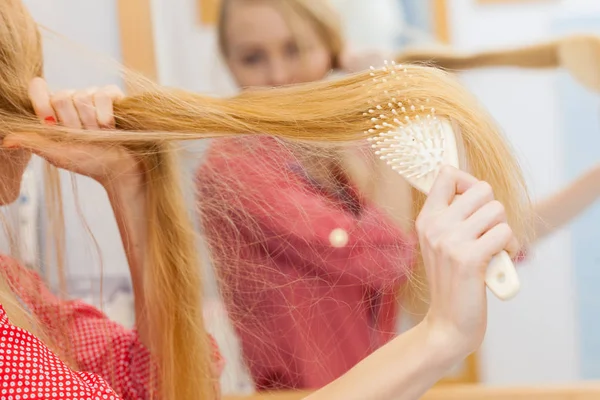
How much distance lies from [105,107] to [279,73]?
0.51 m

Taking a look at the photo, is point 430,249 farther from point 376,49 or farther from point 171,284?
point 376,49

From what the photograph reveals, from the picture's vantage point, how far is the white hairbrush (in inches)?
16.2

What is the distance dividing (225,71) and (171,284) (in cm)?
54

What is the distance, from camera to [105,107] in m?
0.48

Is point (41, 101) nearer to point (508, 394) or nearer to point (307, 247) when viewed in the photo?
point (307, 247)

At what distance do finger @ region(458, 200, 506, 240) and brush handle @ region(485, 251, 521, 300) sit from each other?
16mm

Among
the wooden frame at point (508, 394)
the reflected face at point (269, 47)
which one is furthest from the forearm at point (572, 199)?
the reflected face at point (269, 47)

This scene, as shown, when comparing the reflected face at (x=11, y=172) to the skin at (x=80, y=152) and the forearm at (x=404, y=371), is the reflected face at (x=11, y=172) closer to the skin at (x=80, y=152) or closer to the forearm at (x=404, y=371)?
the skin at (x=80, y=152)

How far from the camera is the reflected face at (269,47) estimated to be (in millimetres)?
948

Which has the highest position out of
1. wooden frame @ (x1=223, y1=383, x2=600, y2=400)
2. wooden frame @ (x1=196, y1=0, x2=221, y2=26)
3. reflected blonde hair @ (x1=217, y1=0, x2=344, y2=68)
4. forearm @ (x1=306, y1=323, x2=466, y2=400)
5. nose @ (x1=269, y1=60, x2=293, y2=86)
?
wooden frame @ (x1=196, y1=0, x2=221, y2=26)

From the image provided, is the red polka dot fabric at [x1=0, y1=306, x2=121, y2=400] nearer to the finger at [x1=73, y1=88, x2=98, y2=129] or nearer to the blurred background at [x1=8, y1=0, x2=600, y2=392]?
the finger at [x1=73, y1=88, x2=98, y2=129]

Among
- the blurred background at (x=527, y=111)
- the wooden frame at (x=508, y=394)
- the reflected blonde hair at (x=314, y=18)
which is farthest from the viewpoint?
the blurred background at (x=527, y=111)

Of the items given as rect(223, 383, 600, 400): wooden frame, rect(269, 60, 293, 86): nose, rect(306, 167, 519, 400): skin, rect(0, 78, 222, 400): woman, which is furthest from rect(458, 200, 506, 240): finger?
rect(269, 60, 293, 86): nose

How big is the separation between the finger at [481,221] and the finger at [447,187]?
2 centimetres
